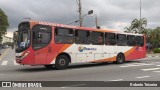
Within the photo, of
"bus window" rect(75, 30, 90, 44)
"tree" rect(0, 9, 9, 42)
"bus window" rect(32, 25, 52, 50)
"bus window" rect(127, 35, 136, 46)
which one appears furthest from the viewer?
"tree" rect(0, 9, 9, 42)

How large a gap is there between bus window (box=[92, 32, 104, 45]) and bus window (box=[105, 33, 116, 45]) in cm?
51

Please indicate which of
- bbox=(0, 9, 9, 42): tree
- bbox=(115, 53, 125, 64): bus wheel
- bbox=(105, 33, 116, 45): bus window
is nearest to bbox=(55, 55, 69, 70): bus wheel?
bbox=(105, 33, 116, 45): bus window

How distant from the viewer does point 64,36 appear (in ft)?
64.2

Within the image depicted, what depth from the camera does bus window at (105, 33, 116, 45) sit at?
2294cm

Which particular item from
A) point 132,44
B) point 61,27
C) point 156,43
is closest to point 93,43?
point 61,27

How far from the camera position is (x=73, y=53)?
20203 mm

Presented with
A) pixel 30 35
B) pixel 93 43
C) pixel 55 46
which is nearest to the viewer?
pixel 30 35

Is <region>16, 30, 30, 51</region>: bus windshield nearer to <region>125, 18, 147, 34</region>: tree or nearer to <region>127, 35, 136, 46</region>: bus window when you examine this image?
<region>127, 35, 136, 46</region>: bus window

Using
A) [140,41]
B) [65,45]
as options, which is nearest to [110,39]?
[140,41]

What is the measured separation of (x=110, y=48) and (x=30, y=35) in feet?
25.4

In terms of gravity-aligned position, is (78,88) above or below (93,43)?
below

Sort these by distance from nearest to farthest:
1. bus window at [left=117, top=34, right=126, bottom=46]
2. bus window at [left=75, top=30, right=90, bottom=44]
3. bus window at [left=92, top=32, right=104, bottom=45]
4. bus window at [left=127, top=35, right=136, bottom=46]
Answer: bus window at [left=75, top=30, right=90, bottom=44] < bus window at [left=92, top=32, right=104, bottom=45] < bus window at [left=117, top=34, right=126, bottom=46] < bus window at [left=127, top=35, right=136, bottom=46]

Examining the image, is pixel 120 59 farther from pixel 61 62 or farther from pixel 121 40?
pixel 61 62

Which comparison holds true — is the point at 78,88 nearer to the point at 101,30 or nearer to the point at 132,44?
the point at 101,30
